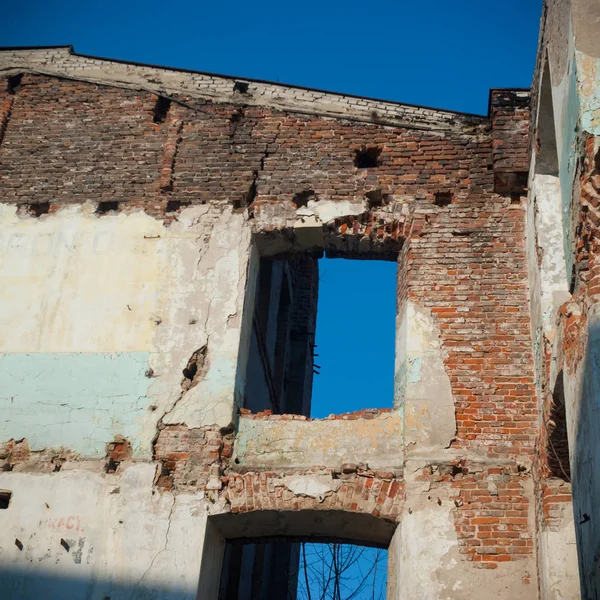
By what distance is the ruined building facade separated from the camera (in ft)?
19.8

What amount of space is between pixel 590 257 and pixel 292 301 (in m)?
8.23

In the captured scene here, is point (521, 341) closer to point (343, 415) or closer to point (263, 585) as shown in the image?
point (343, 415)

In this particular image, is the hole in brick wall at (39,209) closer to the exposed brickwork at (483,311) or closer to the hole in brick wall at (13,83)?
the hole in brick wall at (13,83)

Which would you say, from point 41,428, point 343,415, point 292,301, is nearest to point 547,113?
point 343,415

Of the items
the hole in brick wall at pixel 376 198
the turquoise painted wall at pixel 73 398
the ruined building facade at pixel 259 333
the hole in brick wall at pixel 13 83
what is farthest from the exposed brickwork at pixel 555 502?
the hole in brick wall at pixel 13 83

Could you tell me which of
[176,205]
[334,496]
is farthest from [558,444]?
[176,205]

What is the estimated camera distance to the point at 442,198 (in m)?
7.94

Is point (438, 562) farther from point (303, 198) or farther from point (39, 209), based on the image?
point (39, 209)

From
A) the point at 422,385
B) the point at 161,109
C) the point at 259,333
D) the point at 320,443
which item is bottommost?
the point at 320,443

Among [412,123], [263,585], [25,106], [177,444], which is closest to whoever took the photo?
[177,444]

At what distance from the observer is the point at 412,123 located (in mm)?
8469

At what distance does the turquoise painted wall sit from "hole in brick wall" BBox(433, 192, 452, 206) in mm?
3167

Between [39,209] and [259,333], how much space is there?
2733 millimetres

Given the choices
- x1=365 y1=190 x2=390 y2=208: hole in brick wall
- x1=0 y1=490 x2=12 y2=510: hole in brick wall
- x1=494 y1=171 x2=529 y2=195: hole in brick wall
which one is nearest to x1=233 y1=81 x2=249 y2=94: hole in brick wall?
x1=365 y1=190 x2=390 y2=208: hole in brick wall
